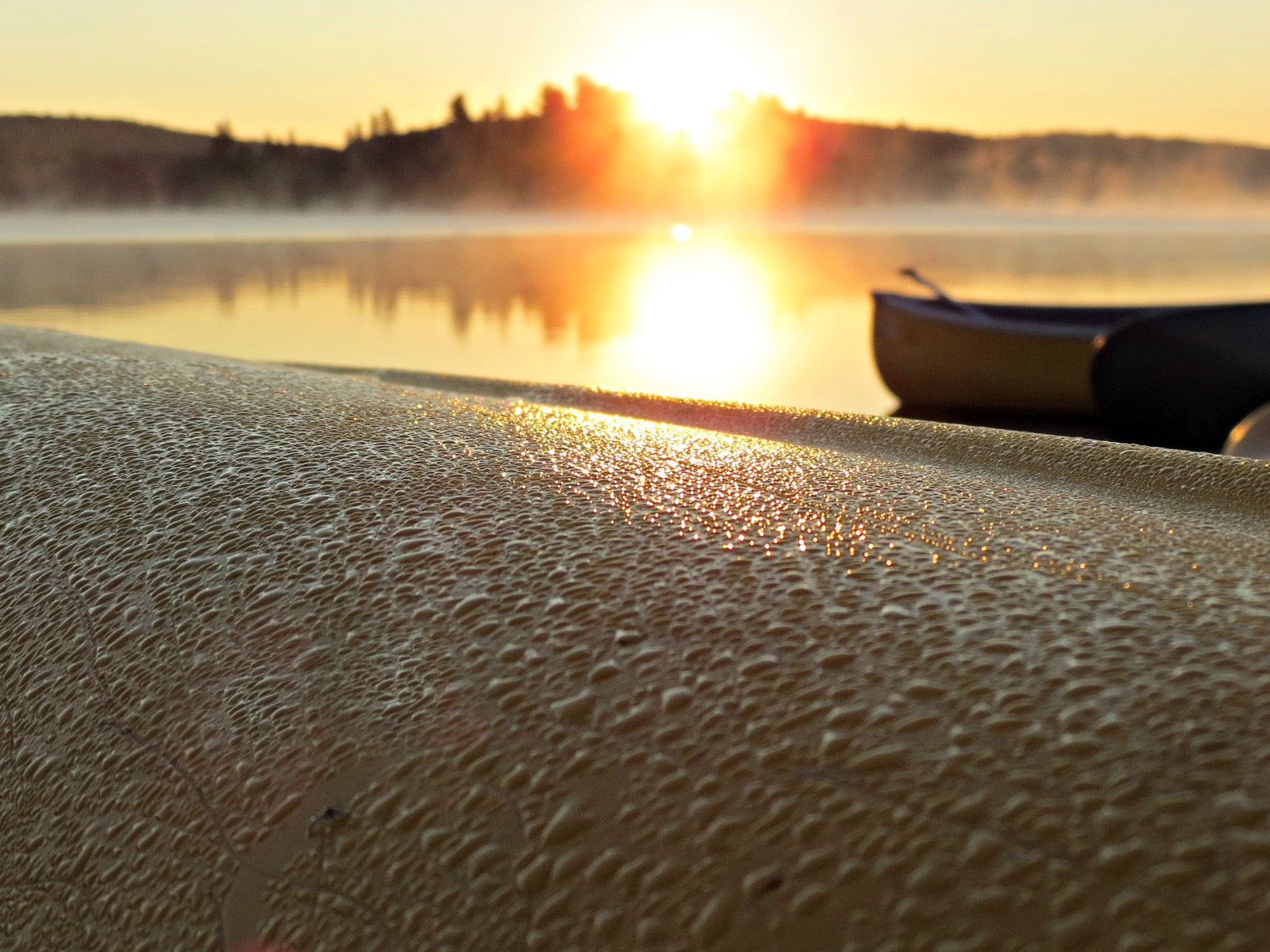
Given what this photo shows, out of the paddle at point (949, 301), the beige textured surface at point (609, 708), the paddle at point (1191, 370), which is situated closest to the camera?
the beige textured surface at point (609, 708)

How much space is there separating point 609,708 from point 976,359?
222cm

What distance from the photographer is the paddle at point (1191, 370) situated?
1699mm

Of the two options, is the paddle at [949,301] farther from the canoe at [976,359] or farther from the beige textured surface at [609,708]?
the beige textured surface at [609,708]

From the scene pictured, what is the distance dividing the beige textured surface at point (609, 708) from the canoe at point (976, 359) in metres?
1.97

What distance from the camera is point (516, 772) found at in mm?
123

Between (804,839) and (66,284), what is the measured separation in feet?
15.1

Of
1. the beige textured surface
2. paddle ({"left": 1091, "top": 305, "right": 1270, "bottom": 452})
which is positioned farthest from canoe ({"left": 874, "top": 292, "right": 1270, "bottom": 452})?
the beige textured surface

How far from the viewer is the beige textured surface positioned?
10 cm

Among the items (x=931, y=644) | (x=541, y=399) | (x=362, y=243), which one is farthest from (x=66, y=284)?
(x=362, y=243)

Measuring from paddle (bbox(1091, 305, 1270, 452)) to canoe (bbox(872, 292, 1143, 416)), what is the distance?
143 mm

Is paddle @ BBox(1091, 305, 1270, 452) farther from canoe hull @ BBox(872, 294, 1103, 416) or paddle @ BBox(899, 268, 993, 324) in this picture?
paddle @ BBox(899, 268, 993, 324)

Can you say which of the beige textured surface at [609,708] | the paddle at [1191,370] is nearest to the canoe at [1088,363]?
the paddle at [1191,370]

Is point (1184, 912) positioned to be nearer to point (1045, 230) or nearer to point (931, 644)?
point (931, 644)

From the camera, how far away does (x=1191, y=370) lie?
1727mm
